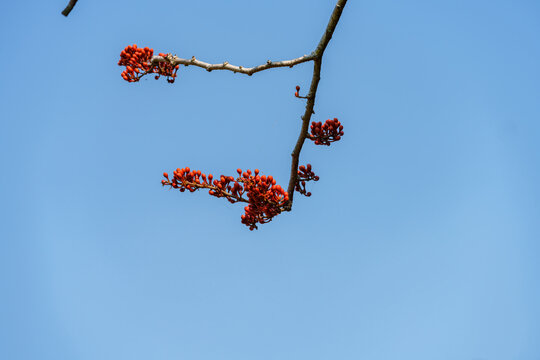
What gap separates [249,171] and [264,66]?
5.11 feet

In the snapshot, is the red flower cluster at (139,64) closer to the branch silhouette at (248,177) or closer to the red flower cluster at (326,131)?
the branch silhouette at (248,177)

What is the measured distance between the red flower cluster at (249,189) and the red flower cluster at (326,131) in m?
1.09

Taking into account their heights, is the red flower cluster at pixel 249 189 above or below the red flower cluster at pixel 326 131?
below

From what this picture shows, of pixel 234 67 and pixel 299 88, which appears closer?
pixel 234 67

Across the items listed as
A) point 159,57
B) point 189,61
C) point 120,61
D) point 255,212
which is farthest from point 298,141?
point 120,61

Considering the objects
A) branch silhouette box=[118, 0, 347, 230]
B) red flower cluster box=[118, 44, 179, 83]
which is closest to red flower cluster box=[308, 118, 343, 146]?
branch silhouette box=[118, 0, 347, 230]

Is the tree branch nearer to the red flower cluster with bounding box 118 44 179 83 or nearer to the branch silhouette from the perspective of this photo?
the branch silhouette

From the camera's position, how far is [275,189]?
23.0 ft

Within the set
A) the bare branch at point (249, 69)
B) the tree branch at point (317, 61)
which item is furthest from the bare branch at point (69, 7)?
the tree branch at point (317, 61)

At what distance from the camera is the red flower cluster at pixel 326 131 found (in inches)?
293

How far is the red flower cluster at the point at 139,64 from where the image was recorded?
729cm

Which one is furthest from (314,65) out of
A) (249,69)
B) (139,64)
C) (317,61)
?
(139,64)

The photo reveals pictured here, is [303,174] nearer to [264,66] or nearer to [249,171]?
[249,171]

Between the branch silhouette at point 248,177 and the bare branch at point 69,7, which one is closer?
the bare branch at point 69,7
